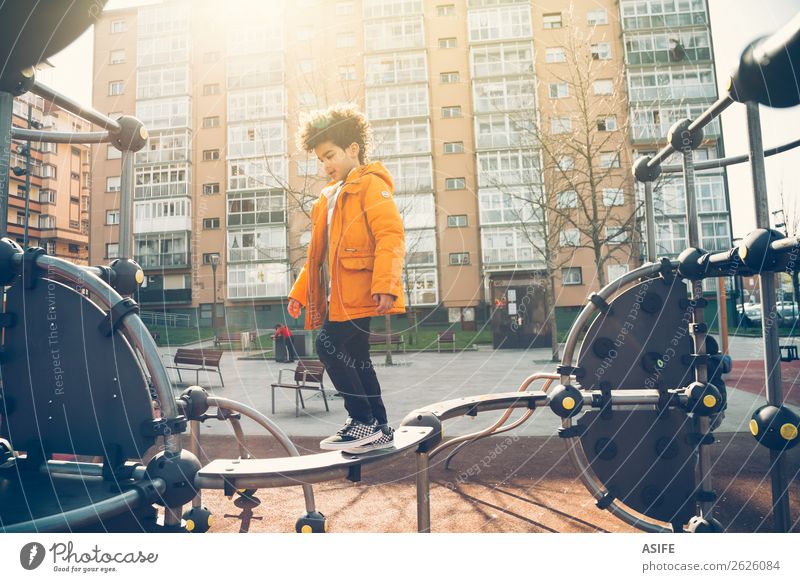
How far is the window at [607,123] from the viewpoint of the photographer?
326 cm

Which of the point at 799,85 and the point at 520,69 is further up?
the point at 520,69

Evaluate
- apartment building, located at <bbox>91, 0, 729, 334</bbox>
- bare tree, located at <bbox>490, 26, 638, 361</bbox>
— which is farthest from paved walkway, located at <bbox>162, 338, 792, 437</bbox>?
bare tree, located at <bbox>490, 26, 638, 361</bbox>

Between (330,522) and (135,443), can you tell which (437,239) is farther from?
(135,443)

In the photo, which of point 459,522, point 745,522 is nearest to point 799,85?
point 745,522

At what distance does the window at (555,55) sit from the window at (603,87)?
320 millimetres

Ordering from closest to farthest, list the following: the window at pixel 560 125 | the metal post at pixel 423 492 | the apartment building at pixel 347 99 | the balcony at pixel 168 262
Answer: the metal post at pixel 423 492, the apartment building at pixel 347 99, the balcony at pixel 168 262, the window at pixel 560 125

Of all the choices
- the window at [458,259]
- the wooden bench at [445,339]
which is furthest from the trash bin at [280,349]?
the wooden bench at [445,339]

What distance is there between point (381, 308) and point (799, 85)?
3.69 ft

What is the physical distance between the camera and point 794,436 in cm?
112

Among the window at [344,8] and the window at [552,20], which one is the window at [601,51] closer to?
the window at [552,20]

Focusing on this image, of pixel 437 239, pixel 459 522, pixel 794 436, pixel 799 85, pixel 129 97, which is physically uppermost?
pixel 129 97

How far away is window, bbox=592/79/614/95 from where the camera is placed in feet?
10.4

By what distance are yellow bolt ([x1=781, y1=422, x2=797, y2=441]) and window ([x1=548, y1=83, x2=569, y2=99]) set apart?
8.89 ft

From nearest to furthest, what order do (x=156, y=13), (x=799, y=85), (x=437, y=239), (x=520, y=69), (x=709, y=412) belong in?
(x=799, y=85), (x=709, y=412), (x=156, y=13), (x=520, y=69), (x=437, y=239)
